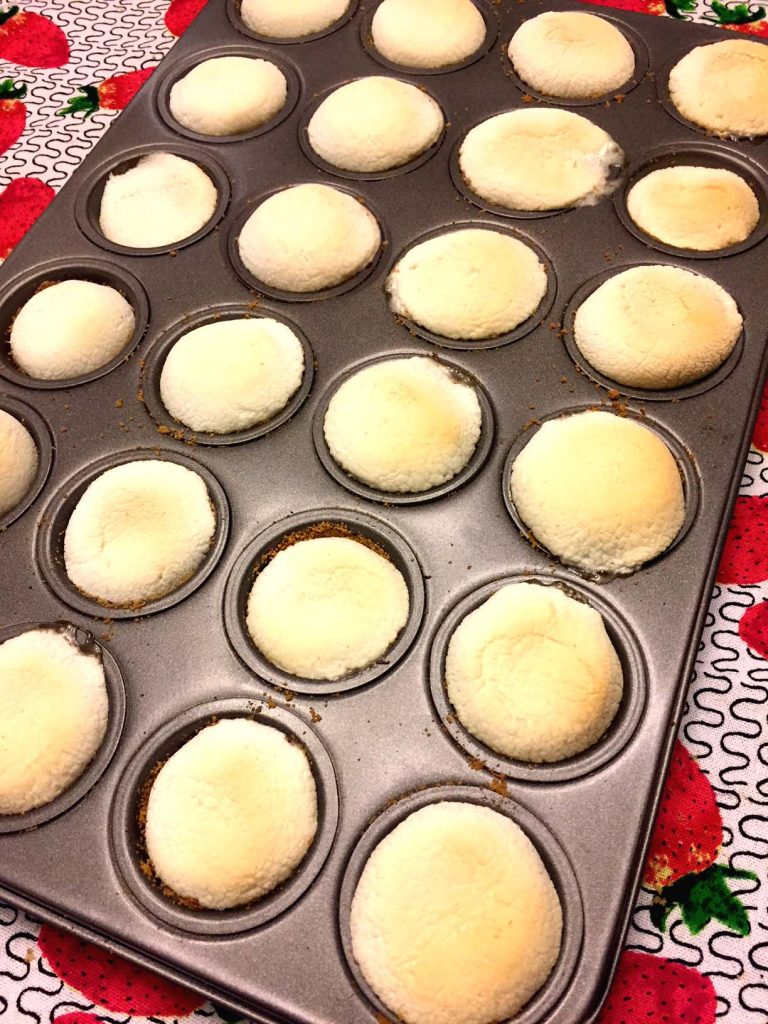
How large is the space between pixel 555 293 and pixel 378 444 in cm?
60

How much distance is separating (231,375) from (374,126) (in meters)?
0.85

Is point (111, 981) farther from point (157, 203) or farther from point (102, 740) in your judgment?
point (157, 203)

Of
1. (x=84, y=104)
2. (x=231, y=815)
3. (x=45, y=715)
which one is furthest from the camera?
(x=84, y=104)

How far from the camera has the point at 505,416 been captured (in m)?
1.83

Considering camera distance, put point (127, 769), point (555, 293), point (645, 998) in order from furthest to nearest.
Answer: point (555, 293)
point (127, 769)
point (645, 998)

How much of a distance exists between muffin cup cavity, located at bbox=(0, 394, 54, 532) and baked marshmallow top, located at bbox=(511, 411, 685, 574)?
3.34 feet

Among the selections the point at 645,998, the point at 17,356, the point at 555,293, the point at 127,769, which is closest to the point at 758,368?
the point at 555,293

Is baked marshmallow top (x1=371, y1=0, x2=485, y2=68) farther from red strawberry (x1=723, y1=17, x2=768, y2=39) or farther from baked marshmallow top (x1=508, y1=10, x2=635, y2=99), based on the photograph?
red strawberry (x1=723, y1=17, x2=768, y2=39)

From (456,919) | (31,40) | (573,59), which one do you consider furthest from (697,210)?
(31,40)

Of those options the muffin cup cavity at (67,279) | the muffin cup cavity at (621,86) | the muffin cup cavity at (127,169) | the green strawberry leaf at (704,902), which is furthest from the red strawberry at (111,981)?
the muffin cup cavity at (621,86)

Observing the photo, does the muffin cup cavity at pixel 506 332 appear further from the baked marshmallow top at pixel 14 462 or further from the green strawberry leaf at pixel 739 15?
the green strawberry leaf at pixel 739 15

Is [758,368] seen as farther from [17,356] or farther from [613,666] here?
[17,356]

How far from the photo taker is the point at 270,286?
81.0 inches

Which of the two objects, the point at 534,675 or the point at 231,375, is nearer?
the point at 534,675
